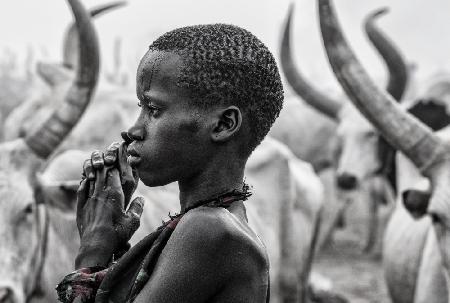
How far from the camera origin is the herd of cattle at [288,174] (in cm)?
413

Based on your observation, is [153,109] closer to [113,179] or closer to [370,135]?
[113,179]

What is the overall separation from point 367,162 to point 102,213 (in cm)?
557

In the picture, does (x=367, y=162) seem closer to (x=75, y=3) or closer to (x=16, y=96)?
(x=75, y=3)

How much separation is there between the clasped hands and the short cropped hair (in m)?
0.25

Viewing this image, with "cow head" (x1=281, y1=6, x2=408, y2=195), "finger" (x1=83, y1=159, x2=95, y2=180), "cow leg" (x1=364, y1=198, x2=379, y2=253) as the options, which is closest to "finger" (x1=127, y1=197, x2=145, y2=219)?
"finger" (x1=83, y1=159, x2=95, y2=180)

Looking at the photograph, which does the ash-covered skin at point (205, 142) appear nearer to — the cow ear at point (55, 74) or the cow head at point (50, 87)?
the cow head at point (50, 87)

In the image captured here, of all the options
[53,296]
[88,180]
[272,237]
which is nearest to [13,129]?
[272,237]

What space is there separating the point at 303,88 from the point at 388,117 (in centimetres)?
412

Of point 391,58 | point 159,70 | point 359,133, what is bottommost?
point 359,133

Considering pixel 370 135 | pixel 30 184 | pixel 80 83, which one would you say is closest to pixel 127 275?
pixel 30 184

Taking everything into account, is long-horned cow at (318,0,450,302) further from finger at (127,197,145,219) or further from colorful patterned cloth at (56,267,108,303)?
colorful patterned cloth at (56,267,108,303)

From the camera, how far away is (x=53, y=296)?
168 inches

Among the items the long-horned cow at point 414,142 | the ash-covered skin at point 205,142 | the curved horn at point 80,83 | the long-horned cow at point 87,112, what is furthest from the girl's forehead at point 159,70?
the long-horned cow at point 87,112

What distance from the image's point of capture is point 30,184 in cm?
424
